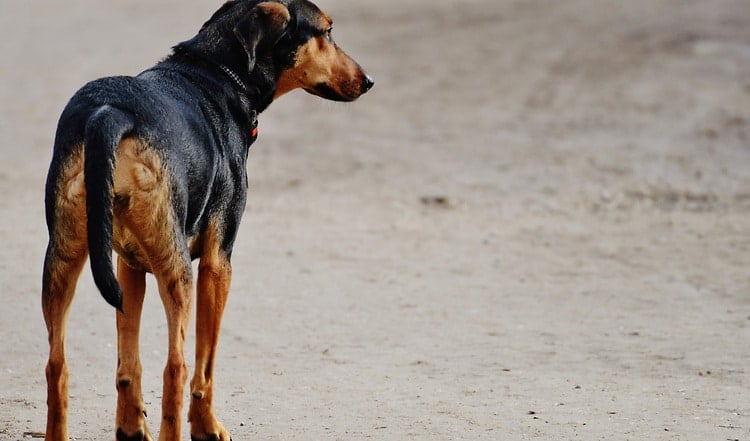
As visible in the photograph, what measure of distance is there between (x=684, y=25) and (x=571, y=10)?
2588 mm

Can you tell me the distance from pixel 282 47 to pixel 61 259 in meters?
1.70

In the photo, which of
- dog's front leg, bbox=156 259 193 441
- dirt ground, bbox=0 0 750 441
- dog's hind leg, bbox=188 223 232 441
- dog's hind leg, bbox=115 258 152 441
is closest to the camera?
dog's front leg, bbox=156 259 193 441

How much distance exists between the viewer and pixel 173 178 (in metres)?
5.00

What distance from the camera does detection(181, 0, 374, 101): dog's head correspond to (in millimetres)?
5957

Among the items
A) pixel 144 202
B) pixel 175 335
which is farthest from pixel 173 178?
pixel 175 335

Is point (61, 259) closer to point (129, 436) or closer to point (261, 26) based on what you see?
point (129, 436)

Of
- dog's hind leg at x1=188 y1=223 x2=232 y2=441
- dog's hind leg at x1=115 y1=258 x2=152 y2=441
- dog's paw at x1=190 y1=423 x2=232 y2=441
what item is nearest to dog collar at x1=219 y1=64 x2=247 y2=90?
dog's hind leg at x1=188 y1=223 x2=232 y2=441

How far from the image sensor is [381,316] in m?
8.85

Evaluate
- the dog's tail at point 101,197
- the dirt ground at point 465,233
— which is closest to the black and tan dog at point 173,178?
the dog's tail at point 101,197

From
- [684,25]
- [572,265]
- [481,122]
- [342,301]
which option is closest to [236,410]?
[342,301]

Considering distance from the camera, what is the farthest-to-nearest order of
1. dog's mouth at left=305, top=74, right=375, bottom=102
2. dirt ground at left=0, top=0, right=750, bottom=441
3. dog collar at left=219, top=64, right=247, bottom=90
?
dirt ground at left=0, top=0, right=750, bottom=441
dog's mouth at left=305, top=74, right=375, bottom=102
dog collar at left=219, top=64, right=247, bottom=90

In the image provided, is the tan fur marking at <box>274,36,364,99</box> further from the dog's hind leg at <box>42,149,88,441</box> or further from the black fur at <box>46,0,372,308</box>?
the dog's hind leg at <box>42,149,88,441</box>

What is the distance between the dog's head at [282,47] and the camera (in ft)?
19.5

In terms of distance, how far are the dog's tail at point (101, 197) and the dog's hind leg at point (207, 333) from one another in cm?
93
